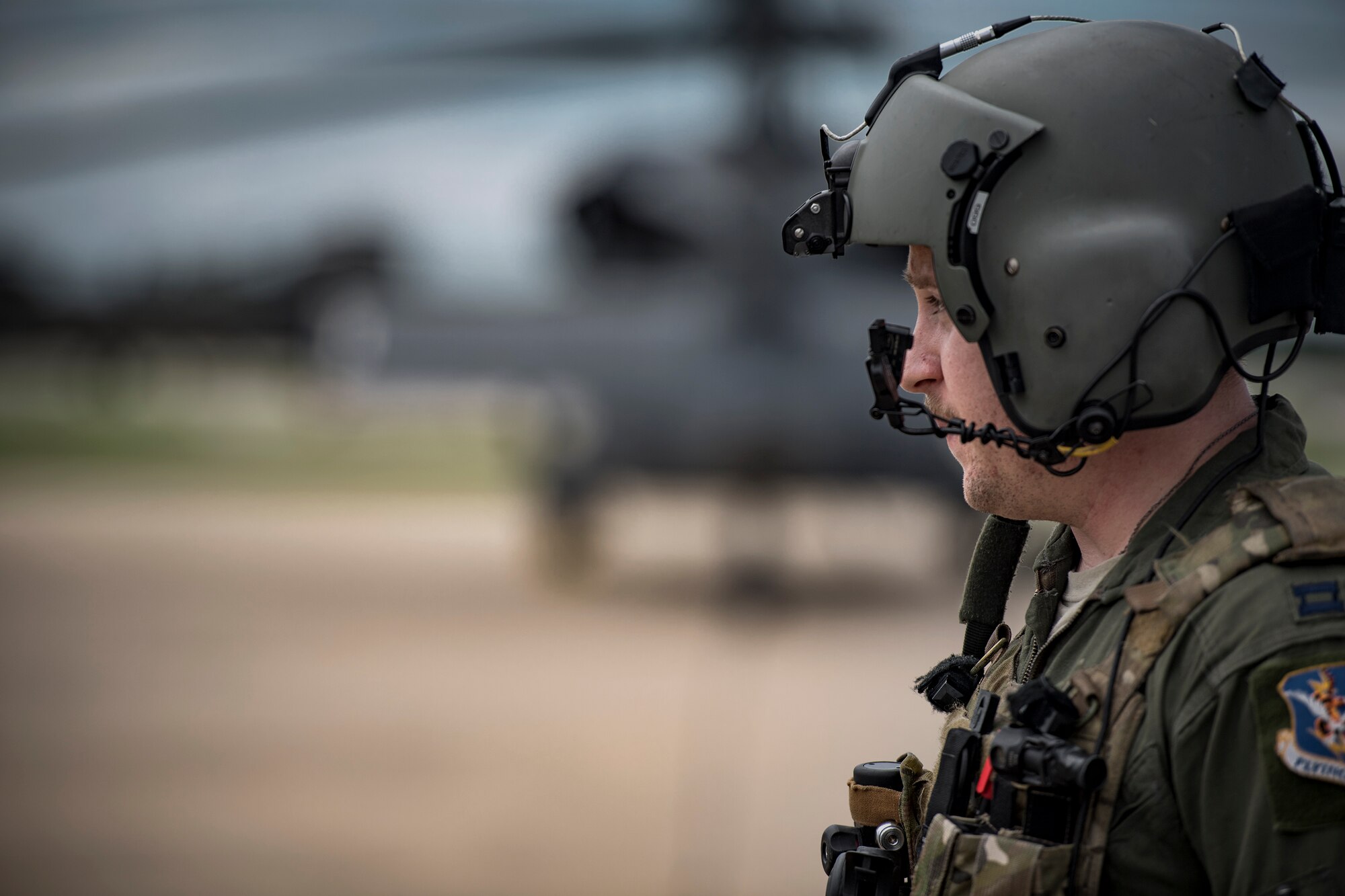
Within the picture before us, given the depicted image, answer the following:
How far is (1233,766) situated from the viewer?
1.13m

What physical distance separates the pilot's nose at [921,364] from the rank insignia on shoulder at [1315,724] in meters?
0.53

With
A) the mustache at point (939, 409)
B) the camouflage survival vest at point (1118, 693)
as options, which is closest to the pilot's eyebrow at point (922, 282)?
the mustache at point (939, 409)

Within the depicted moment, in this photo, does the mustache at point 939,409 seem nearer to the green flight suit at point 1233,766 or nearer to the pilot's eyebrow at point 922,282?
the pilot's eyebrow at point 922,282

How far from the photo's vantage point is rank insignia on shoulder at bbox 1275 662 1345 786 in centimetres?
109

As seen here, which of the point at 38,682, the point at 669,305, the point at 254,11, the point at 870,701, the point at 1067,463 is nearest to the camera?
the point at 1067,463

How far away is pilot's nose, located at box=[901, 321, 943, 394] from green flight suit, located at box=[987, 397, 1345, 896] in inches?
15.0

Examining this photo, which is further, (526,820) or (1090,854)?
(526,820)

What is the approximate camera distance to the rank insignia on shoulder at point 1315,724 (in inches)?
43.1

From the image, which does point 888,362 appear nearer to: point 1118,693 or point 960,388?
point 960,388

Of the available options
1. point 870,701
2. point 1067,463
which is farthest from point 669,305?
point 1067,463

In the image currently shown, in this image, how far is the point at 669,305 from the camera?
10.9 metres

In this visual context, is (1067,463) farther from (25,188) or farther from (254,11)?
(25,188)

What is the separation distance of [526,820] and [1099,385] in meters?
4.25

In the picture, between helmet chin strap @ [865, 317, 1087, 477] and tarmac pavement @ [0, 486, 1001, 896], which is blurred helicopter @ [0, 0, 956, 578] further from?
helmet chin strap @ [865, 317, 1087, 477]
